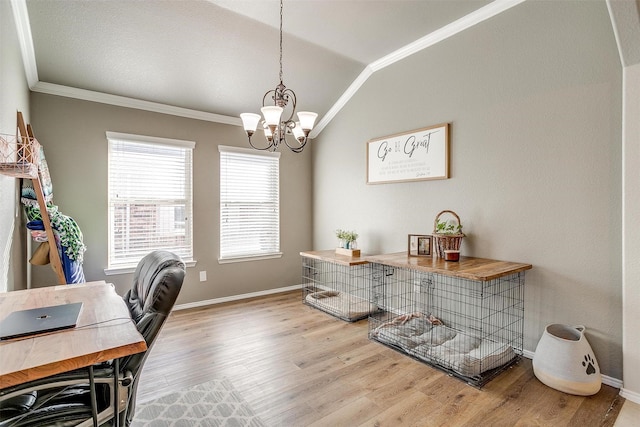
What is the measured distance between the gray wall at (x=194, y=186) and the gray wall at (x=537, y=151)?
1782 mm

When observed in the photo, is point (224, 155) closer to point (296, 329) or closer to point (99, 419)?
point (296, 329)

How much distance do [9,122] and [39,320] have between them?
1.62 meters

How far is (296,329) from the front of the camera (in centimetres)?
323

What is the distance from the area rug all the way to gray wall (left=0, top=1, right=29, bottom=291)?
116 cm

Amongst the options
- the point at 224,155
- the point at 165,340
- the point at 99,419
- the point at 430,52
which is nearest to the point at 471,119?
the point at 430,52

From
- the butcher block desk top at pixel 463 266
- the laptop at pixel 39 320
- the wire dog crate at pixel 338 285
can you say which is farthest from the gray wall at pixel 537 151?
the laptop at pixel 39 320

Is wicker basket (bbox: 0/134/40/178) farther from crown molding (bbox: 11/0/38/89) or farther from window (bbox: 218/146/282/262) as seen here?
window (bbox: 218/146/282/262)

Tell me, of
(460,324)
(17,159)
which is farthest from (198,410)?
(460,324)

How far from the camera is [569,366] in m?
2.11

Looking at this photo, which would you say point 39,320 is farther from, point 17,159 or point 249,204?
point 249,204

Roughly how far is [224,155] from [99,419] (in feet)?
11.1

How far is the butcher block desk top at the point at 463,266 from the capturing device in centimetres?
225

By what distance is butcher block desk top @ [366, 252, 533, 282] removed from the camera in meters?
2.25

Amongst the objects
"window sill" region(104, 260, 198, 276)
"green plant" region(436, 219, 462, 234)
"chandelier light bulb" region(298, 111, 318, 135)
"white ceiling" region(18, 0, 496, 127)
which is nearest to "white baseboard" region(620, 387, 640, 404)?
"green plant" region(436, 219, 462, 234)
